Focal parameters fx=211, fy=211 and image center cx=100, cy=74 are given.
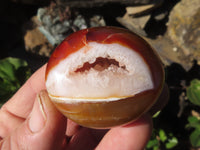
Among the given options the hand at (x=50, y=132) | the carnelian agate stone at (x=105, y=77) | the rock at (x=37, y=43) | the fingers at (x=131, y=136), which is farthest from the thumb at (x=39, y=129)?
the rock at (x=37, y=43)

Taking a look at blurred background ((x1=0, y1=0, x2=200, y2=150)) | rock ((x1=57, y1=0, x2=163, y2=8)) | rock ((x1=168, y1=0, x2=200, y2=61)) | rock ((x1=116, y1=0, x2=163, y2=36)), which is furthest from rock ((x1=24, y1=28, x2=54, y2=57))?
rock ((x1=168, y1=0, x2=200, y2=61))

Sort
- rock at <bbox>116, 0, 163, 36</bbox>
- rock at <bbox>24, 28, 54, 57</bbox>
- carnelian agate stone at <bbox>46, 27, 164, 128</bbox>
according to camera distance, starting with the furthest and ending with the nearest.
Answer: rock at <bbox>24, 28, 54, 57</bbox>, rock at <bbox>116, 0, 163, 36</bbox>, carnelian agate stone at <bbox>46, 27, 164, 128</bbox>

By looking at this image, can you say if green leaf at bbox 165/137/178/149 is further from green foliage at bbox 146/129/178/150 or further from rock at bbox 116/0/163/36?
rock at bbox 116/0/163/36

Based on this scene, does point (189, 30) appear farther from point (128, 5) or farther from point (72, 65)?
point (72, 65)

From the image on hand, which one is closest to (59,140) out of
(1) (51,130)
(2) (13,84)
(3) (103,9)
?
(1) (51,130)

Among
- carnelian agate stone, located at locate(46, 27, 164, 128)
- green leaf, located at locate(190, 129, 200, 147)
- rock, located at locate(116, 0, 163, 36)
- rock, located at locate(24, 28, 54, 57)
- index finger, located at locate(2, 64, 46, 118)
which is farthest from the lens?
rock, located at locate(24, 28, 54, 57)

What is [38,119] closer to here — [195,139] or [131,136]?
[131,136]

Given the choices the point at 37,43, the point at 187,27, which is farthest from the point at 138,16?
the point at 37,43

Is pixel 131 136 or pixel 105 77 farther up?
pixel 105 77
